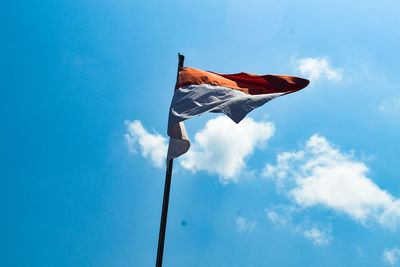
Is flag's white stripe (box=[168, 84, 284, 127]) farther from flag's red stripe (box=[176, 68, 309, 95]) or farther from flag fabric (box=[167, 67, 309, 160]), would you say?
flag's red stripe (box=[176, 68, 309, 95])

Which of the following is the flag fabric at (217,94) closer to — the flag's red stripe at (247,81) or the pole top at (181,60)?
the flag's red stripe at (247,81)

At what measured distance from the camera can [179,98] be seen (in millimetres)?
13016

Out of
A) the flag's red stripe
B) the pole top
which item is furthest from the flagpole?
the pole top

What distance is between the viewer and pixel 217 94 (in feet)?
43.4

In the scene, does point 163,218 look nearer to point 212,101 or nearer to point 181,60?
point 212,101

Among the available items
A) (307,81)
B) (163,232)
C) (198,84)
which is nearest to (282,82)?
(307,81)

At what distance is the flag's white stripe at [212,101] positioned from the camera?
484 inches

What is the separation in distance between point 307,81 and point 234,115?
3.84m

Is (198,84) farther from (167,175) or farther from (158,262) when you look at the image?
(158,262)

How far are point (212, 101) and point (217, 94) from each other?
1.73ft

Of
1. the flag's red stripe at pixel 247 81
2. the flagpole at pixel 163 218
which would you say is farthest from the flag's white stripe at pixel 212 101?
the flagpole at pixel 163 218

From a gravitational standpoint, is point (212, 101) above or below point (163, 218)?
above

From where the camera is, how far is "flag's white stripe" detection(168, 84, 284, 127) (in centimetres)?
1230

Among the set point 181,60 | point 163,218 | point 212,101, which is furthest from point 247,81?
point 163,218
